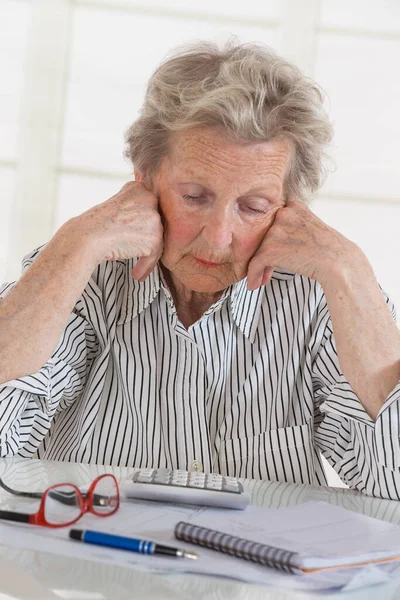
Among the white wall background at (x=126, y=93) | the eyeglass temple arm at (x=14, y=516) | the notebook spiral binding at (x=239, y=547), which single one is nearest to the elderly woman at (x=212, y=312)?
the eyeglass temple arm at (x=14, y=516)

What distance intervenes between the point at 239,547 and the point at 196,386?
0.69 meters

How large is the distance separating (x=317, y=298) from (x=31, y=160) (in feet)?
8.78

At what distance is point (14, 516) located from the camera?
93 cm

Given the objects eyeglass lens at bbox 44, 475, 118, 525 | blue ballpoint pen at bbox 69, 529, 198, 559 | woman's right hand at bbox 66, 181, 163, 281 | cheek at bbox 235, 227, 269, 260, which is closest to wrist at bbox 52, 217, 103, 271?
woman's right hand at bbox 66, 181, 163, 281

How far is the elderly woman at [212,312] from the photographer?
1396 mm

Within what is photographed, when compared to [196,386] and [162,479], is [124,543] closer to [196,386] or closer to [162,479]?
[162,479]

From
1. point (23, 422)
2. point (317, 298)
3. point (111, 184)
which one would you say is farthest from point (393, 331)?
point (111, 184)

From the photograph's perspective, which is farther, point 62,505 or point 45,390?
point 45,390

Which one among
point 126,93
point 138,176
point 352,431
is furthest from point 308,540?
point 126,93

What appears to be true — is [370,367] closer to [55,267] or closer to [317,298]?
[317,298]

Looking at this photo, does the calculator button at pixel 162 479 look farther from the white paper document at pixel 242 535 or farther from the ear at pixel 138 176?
the ear at pixel 138 176

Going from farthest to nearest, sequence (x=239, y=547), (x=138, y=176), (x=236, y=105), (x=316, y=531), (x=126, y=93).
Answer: (x=126, y=93)
(x=138, y=176)
(x=236, y=105)
(x=316, y=531)
(x=239, y=547)

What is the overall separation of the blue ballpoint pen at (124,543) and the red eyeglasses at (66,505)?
0.20 feet

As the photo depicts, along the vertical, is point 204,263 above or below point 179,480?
above
